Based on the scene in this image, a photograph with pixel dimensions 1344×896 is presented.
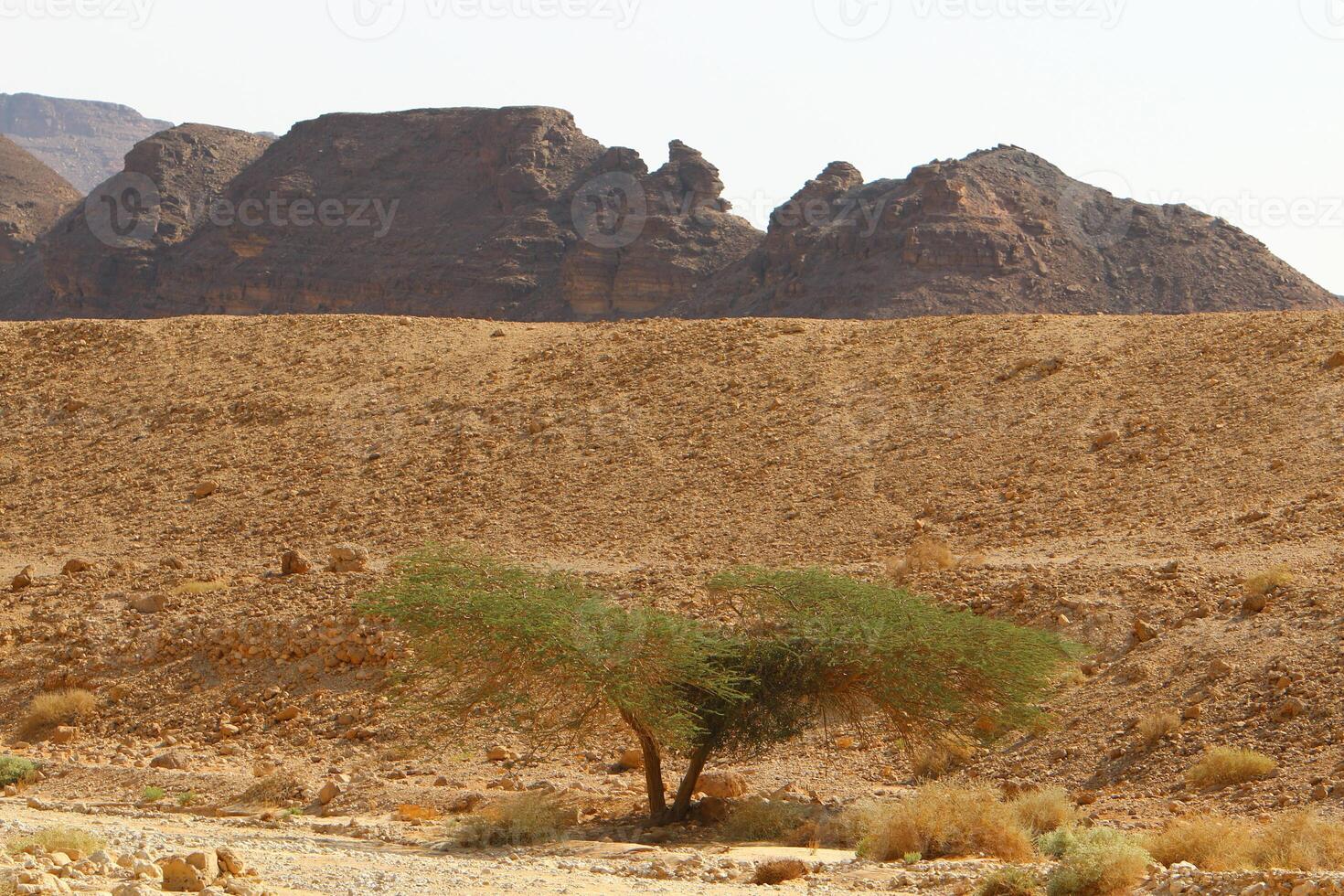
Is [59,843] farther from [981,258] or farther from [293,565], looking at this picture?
[981,258]

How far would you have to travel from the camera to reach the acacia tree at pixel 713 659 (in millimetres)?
13516

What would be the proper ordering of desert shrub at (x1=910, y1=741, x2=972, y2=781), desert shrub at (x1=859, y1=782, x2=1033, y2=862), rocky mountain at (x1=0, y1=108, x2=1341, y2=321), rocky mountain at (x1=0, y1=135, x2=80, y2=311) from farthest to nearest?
rocky mountain at (x1=0, y1=135, x2=80, y2=311)
rocky mountain at (x1=0, y1=108, x2=1341, y2=321)
desert shrub at (x1=910, y1=741, x2=972, y2=781)
desert shrub at (x1=859, y1=782, x2=1033, y2=862)

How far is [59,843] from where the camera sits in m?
10.6

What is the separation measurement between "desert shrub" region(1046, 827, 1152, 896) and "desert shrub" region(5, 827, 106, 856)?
20.2ft

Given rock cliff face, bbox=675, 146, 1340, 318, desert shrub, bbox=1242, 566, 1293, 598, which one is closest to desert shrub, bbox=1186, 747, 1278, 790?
desert shrub, bbox=1242, 566, 1293, 598

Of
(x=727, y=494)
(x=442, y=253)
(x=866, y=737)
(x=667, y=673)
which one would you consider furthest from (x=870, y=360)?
(x=442, y=253)

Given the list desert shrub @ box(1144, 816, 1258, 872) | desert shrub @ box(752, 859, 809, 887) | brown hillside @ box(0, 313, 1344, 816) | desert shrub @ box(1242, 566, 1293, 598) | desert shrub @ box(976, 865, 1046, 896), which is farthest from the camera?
desert shrub @ box(1242, 566, 1293, 598)

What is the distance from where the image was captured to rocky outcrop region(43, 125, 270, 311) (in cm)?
8694

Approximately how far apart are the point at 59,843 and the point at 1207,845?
25.5 ft

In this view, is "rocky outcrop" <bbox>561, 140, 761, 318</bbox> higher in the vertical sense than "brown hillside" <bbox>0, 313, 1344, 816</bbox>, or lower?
higher

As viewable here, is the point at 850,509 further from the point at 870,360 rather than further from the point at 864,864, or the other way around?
the point at 864,864

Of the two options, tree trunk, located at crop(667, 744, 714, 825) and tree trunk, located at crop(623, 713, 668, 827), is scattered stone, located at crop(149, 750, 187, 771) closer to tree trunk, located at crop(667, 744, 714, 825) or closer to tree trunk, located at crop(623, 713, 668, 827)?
tree trunk, located at crop(623, 713, 668, 827)

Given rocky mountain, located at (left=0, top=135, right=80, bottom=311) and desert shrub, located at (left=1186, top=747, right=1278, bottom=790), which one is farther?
rocky mountain, located at (left=0, top=135, right=80, bottom=311)

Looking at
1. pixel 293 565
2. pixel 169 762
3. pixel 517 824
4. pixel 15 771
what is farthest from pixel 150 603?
pixel 517 824
